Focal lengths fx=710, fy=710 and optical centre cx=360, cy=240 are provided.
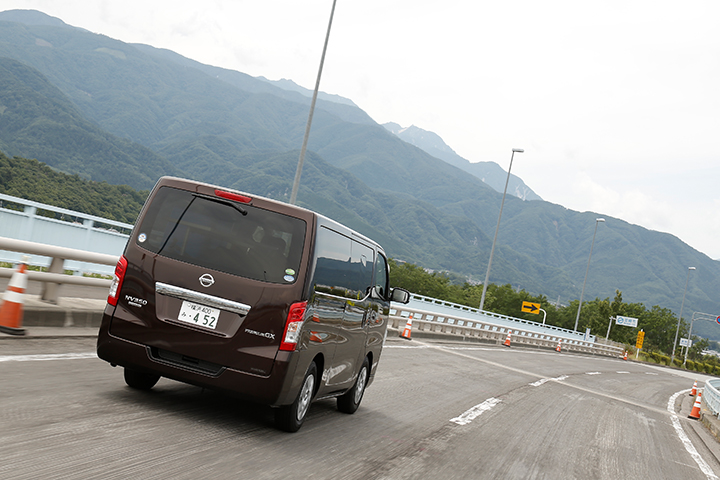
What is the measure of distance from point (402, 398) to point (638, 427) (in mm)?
5401

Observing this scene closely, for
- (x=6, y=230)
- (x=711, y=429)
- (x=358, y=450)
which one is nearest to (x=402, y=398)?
(x=358, y=450)

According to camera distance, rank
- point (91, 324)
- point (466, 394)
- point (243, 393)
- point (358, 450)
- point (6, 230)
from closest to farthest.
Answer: point (243, 393)
point (358, 450)
point (91, 324)
point (466, 394)
point (6, 230)

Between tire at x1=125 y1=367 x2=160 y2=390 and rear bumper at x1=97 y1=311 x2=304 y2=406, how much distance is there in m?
0.82

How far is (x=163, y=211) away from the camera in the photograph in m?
5.91

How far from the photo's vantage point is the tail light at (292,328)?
222 inches

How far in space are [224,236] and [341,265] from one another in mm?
1314

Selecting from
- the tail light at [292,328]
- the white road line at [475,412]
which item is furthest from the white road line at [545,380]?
the tail light at [292,328]

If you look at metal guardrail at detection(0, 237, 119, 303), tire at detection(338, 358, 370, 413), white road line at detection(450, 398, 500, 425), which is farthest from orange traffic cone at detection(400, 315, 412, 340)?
tire at detection(338, 358, 370, 413)

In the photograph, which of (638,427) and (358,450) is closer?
(358,450)

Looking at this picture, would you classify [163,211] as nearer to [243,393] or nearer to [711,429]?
[243,393]

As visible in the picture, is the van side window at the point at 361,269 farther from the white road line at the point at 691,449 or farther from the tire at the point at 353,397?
the white road line at the point at 691,449

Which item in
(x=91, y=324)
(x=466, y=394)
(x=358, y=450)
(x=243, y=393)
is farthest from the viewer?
(x=466, y=394)

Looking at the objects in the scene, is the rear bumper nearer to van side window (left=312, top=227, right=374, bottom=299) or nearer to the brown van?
the brown van

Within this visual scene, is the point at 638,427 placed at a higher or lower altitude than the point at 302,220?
lower
